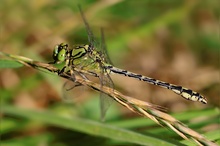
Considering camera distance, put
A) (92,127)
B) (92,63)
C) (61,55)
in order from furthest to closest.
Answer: (92,63)
(61,55)
(92,127)

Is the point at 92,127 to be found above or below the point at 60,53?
below

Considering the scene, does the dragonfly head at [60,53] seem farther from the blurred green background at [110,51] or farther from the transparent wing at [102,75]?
the blurred green background at [110,51]

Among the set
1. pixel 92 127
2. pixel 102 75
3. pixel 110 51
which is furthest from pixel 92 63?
pixel 110 51

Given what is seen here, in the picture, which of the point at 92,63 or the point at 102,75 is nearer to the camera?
the point at 102,75

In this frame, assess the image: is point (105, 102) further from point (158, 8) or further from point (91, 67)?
point (158, 8)

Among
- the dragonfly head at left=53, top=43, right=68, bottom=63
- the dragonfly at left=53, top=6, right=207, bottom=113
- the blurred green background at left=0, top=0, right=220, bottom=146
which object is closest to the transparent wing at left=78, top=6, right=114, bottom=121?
the dragonfly at left=53, top=6, right=207, bottom=113

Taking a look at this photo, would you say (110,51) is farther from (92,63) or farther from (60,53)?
(60,53)

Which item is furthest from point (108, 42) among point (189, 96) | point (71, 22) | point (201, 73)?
point (189, 96)

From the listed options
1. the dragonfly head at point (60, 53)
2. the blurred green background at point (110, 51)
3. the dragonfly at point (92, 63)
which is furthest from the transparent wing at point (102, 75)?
the blurred green background at point (110, 51)
